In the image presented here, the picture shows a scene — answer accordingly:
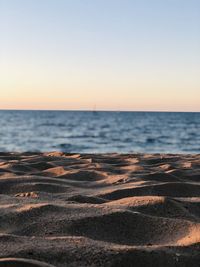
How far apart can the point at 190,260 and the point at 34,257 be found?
0.55m

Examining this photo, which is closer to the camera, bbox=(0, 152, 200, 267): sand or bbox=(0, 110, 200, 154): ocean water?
bbox=(0, 152, 200, 267): sand

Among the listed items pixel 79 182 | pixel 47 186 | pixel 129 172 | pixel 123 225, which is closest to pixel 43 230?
pixel 123 225

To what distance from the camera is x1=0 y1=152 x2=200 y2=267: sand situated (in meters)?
1.66

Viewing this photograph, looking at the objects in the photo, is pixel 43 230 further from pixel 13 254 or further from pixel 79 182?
pixel 79 182

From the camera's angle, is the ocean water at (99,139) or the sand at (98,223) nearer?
the sand at (98,223)

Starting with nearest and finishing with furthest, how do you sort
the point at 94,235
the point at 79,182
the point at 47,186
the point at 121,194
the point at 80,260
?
1. the point at 80,260
2. the point at 94,235
3. the point at 121,194
4. the point at 47,186
5. the point at 79,182

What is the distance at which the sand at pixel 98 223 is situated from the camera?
166cm

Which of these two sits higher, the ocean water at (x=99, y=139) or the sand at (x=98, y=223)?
the sand at (x=98, y=223)

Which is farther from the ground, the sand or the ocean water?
the sand

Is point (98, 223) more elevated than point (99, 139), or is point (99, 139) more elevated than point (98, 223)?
point (98, 223)

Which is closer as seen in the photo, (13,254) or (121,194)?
(13,254)

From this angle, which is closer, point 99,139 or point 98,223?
point 98,223

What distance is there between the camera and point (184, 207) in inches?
101

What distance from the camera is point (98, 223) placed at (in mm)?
2146
